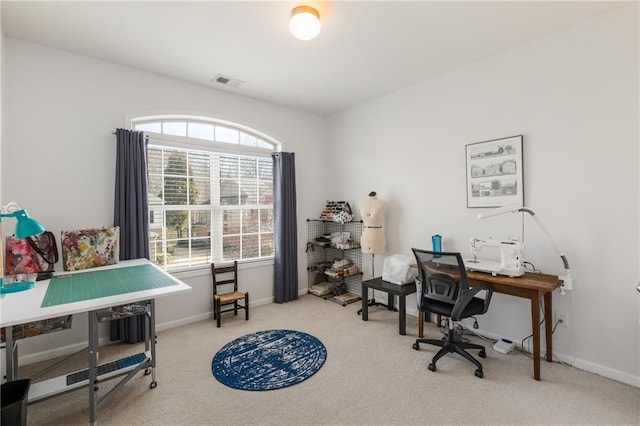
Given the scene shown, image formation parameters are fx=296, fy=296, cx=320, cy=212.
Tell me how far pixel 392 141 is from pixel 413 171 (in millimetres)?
512

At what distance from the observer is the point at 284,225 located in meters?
4.09

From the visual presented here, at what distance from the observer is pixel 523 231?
8.93 feet

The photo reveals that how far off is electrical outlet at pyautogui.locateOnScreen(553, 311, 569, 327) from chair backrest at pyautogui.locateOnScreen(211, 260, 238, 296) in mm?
3278

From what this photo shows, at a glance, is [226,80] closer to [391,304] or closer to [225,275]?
[225,275]

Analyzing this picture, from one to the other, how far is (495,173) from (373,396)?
2268 millimetres

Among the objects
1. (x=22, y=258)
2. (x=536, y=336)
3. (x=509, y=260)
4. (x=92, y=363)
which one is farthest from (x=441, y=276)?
(x=22, y=258)

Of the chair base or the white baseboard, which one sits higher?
the chair base

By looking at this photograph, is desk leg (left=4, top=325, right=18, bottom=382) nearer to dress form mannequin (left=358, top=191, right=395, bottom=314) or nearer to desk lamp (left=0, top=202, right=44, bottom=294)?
desk lamp (left=0, top=202, right=44, bottom=294)

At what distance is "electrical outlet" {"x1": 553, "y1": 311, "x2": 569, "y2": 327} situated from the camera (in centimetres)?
250

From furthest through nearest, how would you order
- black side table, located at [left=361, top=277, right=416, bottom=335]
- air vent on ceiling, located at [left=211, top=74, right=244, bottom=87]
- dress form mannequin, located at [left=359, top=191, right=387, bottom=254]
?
dress form mannequin, located at [left=359, top=191, right=387, bottom=254], air vent on ceiling, located at [left=211, top=74, right=244, bottom=87], black side table, located at [left=361, top=277, right=416, bottom=335]

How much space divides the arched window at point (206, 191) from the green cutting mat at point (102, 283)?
848 millimetres

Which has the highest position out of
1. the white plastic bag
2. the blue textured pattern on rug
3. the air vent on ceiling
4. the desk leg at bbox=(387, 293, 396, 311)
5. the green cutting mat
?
the air vent on ceiling

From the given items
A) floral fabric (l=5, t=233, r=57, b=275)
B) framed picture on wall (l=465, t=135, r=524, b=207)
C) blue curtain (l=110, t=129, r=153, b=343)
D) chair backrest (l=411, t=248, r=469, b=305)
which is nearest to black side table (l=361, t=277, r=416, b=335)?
chair backrest (l=411, t=248, r=469, b=305)

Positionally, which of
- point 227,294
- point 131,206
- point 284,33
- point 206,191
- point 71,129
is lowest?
point 227,294
